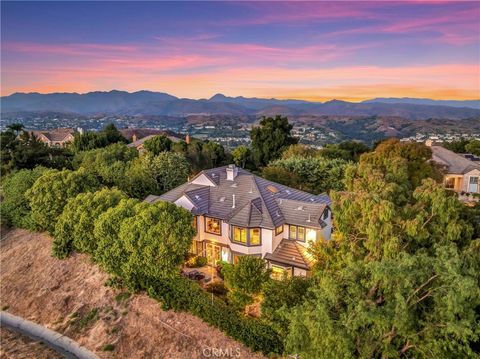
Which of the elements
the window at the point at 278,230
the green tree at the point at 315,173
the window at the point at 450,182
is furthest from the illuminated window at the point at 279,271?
the window at the point at 450,182

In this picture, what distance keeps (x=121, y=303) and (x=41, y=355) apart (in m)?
6.12

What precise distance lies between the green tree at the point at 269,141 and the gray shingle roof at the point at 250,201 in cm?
2581

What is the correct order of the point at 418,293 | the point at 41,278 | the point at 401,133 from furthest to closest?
the point at 401,133, the point at 41,278, the point at 418,293

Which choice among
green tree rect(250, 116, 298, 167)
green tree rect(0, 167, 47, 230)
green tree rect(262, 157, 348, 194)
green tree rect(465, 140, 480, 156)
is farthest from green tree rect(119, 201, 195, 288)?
green tree rect(465, 140, 480, 156)

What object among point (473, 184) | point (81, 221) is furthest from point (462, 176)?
point (81, 221)

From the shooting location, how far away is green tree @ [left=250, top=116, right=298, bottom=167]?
6066 centimetres

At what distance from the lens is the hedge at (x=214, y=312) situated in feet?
65.4

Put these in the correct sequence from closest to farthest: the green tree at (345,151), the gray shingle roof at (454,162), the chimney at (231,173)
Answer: the chimney at (231,173)
the gray shingle roof at (454,162)
the green tree at (345,151)

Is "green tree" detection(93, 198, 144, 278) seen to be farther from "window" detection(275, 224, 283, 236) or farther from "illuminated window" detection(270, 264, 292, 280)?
"illuminated window" detection(270, 264, 292, 280)

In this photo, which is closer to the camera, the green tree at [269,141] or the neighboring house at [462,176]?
the neighboring house at [462,176]

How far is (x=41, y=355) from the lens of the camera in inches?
924

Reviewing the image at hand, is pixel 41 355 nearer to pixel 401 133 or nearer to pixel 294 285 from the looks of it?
pixel 294 285

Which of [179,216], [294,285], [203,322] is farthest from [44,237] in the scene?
[294,285]

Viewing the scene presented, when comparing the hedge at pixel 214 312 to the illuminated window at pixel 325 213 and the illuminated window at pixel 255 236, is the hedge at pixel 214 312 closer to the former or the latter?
the illuminated window at pixel 255 236
